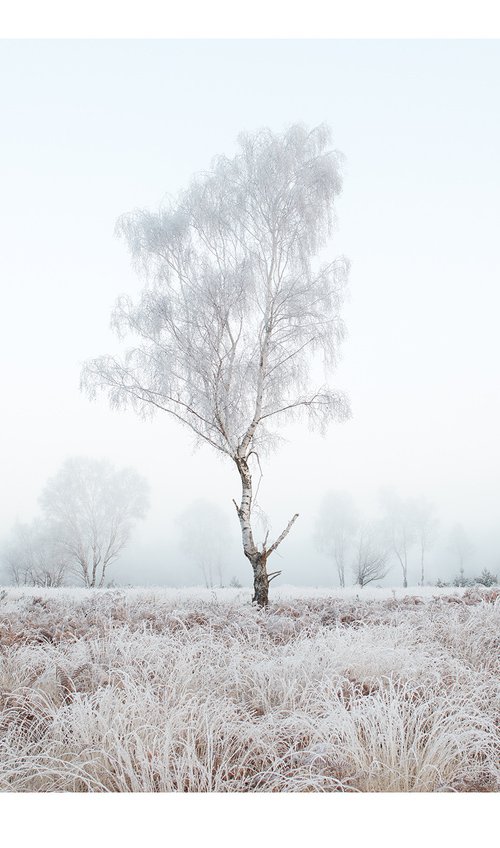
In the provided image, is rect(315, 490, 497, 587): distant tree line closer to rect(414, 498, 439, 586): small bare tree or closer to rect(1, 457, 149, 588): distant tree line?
rect(414, 498, 439, 586): small bare tree

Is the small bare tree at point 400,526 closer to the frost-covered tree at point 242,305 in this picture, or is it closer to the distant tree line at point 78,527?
the frost-covered tree at point 242,305

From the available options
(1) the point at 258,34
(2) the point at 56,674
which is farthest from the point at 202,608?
(1) the point at 258,34

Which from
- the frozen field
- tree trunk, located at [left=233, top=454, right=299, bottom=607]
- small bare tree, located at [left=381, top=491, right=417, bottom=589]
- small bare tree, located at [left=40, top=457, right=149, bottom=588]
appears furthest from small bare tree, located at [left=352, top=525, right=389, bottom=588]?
the frozen field

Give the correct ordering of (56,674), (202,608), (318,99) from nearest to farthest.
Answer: (56,674)
(202,608)
(318,99)

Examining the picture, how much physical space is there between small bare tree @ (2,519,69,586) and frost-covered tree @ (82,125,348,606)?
3.95 meters

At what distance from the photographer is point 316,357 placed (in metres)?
7.85

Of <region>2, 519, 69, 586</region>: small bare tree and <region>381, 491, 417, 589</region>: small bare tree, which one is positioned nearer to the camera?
<region>381, 491, 417, 589</region>: small bare tree

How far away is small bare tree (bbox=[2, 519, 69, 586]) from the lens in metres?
9.96

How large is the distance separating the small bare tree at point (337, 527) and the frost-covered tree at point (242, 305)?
1.15 meters

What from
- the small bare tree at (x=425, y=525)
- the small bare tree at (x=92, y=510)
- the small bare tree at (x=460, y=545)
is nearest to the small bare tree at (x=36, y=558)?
the small bare tree at (x=92, y=510)

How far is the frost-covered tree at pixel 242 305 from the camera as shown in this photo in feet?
24.4

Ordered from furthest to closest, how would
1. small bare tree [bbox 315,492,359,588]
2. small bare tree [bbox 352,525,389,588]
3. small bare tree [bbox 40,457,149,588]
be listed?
1. small bare tree [bbox 352,525,389,588]
2. small bare tree [bbox 40,457,149,588]
3. small bare tree [bbox 315,492,359,588]
